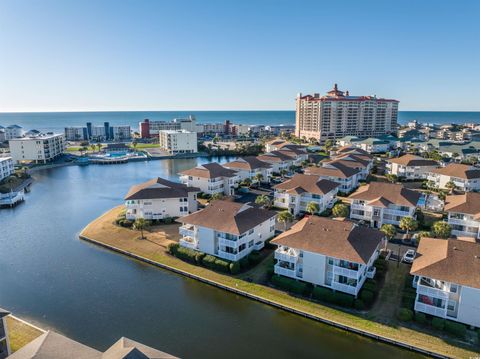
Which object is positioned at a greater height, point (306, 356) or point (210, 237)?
point (210, 237)

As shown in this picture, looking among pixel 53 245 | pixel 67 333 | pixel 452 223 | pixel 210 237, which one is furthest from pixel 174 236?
pixel 452 223

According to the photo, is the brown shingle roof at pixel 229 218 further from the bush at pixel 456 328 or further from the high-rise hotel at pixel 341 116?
the high-rise hotel at pixel 341 116

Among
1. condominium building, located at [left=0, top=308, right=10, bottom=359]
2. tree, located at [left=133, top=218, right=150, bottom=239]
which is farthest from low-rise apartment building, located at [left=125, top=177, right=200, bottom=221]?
condominium building, located at [left=0, top=308, right=10, bottom=359]

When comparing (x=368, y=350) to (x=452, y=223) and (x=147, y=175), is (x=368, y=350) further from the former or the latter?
(x=147, y=175)

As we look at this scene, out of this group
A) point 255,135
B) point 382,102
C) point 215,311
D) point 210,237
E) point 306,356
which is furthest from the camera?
point 255,135

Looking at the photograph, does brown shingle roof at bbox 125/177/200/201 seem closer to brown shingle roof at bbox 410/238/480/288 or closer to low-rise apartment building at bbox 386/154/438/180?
brown shingle roof at bbox 410/238/480/288

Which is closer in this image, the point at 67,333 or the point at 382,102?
the point at 67,333

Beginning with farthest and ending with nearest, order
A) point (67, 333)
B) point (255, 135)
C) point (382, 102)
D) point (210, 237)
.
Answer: point (255, 135) → point (382, 102) → point (210, 237) → point (67, 333)

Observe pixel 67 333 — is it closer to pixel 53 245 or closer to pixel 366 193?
pixel 53 245
